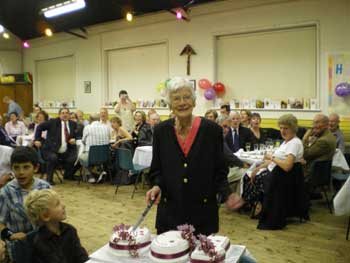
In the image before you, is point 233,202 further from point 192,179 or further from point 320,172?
point 320,172

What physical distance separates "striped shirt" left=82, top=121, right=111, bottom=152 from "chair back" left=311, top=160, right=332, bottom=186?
11.7 feet

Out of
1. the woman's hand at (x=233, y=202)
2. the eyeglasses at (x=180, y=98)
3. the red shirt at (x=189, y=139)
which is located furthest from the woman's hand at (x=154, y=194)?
the eyeglasses at (x=180, y=98)

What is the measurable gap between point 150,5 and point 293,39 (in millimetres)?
3448

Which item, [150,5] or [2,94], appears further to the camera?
[2,94]

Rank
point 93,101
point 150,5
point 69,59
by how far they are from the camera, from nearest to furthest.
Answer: point 150,5, point 93,101, point 69,59

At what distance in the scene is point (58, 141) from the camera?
24.4 ft

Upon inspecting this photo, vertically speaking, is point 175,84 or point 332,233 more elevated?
point 175,84

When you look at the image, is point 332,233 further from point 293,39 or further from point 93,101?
point 93,101

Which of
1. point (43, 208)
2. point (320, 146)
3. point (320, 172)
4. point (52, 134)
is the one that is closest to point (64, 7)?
point (52, 134)

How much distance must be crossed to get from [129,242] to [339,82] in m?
6.81

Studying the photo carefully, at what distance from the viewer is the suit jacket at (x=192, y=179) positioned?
2115 mm

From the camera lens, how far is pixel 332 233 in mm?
4617

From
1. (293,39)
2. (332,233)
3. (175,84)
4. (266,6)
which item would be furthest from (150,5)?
(175,84)

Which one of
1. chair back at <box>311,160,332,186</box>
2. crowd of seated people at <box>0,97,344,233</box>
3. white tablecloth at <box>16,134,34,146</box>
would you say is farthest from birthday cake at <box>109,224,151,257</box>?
white tablecloth at <box>16,134,34,146</box>
